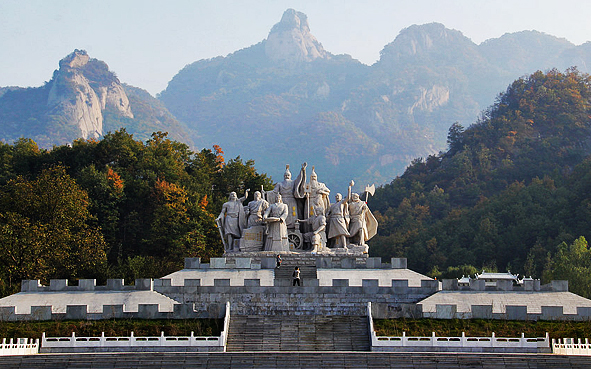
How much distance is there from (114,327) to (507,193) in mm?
50729

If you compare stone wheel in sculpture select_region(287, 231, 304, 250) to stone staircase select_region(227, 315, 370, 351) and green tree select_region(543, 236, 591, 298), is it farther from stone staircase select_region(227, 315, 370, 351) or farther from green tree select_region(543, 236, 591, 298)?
green tree select_region(543, 236, 591, 298)

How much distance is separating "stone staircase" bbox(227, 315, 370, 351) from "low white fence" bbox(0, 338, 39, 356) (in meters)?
5.41

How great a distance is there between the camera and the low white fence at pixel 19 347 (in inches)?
1028

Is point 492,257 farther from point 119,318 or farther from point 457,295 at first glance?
point 119,318

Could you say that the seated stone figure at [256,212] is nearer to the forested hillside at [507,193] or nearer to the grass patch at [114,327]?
the grass patch at [114,327]

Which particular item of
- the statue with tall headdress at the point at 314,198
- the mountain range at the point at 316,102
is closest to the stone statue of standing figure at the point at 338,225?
the statue with tall headdress at the point at 314,198

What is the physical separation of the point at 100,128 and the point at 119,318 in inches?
4042

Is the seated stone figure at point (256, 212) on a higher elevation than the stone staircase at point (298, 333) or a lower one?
higher

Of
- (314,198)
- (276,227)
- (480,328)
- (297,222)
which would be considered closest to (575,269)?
(314,198)

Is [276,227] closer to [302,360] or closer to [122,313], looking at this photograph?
[122,313]

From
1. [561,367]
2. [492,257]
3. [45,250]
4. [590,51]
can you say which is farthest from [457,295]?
[590,51]

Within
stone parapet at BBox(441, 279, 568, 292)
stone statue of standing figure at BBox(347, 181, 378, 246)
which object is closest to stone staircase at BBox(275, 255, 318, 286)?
stone statue of standing figure at BBox(347, 181, 378, 246)

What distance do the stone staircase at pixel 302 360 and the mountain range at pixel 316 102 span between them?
94.0 m

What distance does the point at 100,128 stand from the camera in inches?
5079
